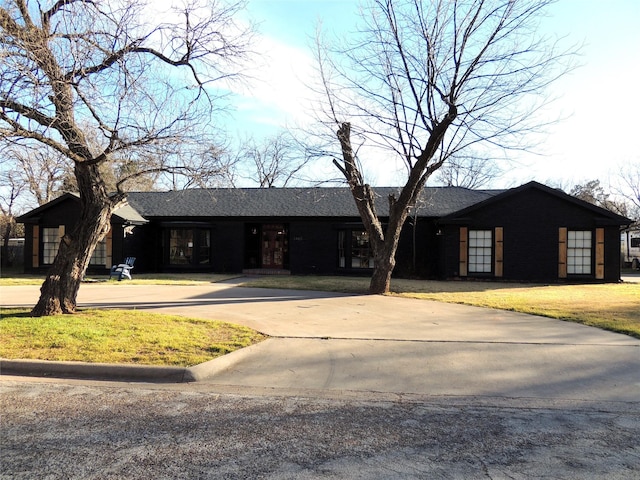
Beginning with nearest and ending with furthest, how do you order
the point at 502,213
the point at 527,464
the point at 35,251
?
the point at 527,464 < the point at 502,213 < the point at 35,251

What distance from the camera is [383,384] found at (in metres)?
5.62

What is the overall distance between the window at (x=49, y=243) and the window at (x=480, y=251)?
20.5m

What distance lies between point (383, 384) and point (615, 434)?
7.92ft

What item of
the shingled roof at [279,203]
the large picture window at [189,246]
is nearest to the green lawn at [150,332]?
the shingled roof at [279,203]

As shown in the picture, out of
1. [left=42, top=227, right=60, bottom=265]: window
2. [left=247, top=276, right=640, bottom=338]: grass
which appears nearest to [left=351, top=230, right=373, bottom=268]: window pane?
[left=247, top=276, right=640, bottom=338]: grass

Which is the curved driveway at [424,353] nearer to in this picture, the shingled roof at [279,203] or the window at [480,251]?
the window at [480,251]

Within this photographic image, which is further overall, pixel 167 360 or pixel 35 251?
pixel 35 251

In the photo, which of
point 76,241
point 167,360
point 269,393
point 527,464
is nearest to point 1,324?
point 76,241

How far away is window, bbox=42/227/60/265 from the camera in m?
23.3

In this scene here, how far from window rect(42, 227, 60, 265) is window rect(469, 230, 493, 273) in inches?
805

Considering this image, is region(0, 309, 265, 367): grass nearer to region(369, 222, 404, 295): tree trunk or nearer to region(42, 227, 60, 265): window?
region(369, 222, 404, 295): tree trunk

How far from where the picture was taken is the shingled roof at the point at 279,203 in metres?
23.2

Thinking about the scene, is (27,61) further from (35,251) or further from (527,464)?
(35,251)

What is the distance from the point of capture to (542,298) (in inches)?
551
